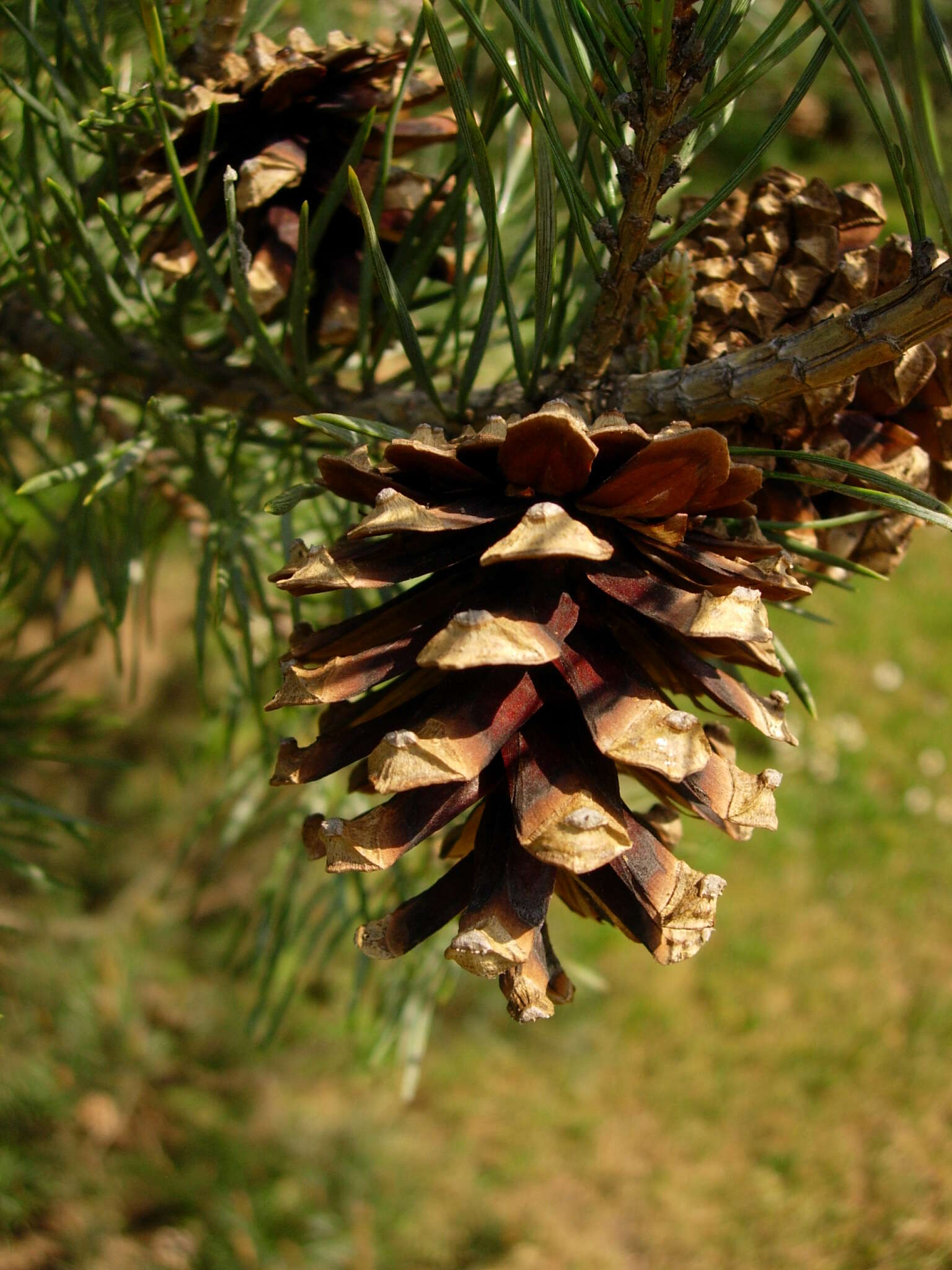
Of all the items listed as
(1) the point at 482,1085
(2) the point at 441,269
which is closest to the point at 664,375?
(2) the point at 441,269

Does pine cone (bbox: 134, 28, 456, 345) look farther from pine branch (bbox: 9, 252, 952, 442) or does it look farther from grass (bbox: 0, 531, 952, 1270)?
grass (bbox: 0, 531, 952, 1270)

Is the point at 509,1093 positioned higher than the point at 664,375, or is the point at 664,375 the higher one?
the point at 664,375

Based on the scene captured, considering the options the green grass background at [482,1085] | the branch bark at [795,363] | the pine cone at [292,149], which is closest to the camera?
the branch bark at [795,363]

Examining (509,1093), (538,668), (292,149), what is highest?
(292,149)

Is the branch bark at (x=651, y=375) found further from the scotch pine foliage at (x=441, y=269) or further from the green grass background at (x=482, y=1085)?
the green grass background at (x=482, y=1085)

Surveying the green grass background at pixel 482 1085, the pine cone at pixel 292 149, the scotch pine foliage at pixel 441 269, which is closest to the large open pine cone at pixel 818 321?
the scotch pine foliage at pixel 441 269

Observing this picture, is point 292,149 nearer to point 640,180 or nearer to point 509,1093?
point 640,180

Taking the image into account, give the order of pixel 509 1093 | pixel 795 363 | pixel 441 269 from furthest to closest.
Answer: pixel 509 1093
pixel 441 269
pixel 795 363
